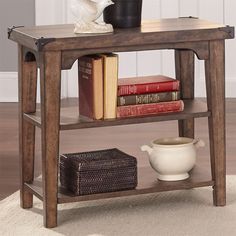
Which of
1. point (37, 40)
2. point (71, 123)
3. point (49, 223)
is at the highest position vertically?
point (37, 40)

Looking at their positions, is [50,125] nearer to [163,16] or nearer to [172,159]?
[172,159]

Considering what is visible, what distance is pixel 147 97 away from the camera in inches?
119

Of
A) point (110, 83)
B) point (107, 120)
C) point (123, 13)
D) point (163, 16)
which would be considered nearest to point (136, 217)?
point (107, 120)

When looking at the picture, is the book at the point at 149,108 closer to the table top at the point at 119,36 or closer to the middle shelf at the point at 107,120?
the middle shelf at the point at 107,120

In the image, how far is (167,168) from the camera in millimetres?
3062

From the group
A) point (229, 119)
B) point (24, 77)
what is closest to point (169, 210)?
point (24, 77)

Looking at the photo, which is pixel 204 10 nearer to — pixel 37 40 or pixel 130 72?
pixel 130 72

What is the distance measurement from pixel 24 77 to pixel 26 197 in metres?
0.41

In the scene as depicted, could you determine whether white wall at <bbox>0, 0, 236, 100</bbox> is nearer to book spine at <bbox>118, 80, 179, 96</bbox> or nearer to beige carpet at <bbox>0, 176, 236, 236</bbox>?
beige carpet at <bbox>0, 176, 236, 236</bbox>

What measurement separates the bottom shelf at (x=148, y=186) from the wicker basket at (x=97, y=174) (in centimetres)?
3

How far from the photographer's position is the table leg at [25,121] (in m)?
3.05

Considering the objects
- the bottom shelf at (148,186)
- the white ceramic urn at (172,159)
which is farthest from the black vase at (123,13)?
the bottom shelf at (148,186)

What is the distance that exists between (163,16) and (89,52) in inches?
83.5

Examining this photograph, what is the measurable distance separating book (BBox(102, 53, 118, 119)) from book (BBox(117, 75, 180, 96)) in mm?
47
